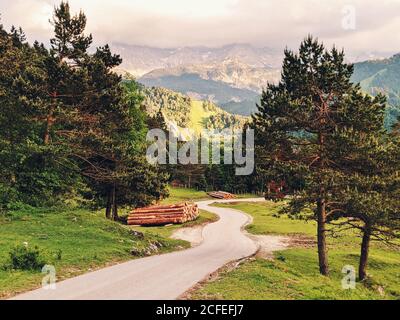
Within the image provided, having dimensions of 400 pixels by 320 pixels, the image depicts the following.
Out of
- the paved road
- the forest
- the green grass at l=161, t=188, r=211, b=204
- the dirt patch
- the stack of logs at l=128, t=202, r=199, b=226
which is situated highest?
the forest

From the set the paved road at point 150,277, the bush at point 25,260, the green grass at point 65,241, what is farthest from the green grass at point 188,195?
the bush at point 25,260

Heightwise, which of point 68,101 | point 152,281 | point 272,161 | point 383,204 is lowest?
point 152,281

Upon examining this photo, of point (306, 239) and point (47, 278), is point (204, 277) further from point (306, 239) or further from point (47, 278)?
point (306, 239)

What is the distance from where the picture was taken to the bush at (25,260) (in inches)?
754

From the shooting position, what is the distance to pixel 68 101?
114 ft

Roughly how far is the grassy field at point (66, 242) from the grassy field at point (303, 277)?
24.0ft

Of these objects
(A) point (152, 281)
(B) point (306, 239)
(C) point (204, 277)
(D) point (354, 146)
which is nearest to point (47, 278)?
(A) point (152, 281)

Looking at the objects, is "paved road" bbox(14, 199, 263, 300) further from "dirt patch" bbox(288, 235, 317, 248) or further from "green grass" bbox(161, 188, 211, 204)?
"green grass" bbox(161, 188, 211, 204)

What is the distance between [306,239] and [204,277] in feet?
76.5

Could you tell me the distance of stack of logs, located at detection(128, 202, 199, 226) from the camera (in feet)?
155

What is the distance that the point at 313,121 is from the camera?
2408 cm

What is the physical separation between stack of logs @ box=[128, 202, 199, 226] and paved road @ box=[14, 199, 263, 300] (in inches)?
601

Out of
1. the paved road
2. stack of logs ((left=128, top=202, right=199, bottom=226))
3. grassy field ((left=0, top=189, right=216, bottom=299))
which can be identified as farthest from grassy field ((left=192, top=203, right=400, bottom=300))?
stack of logs ((left=128, top=202, right=199, bottom=226))

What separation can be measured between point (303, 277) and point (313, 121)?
946 cm
